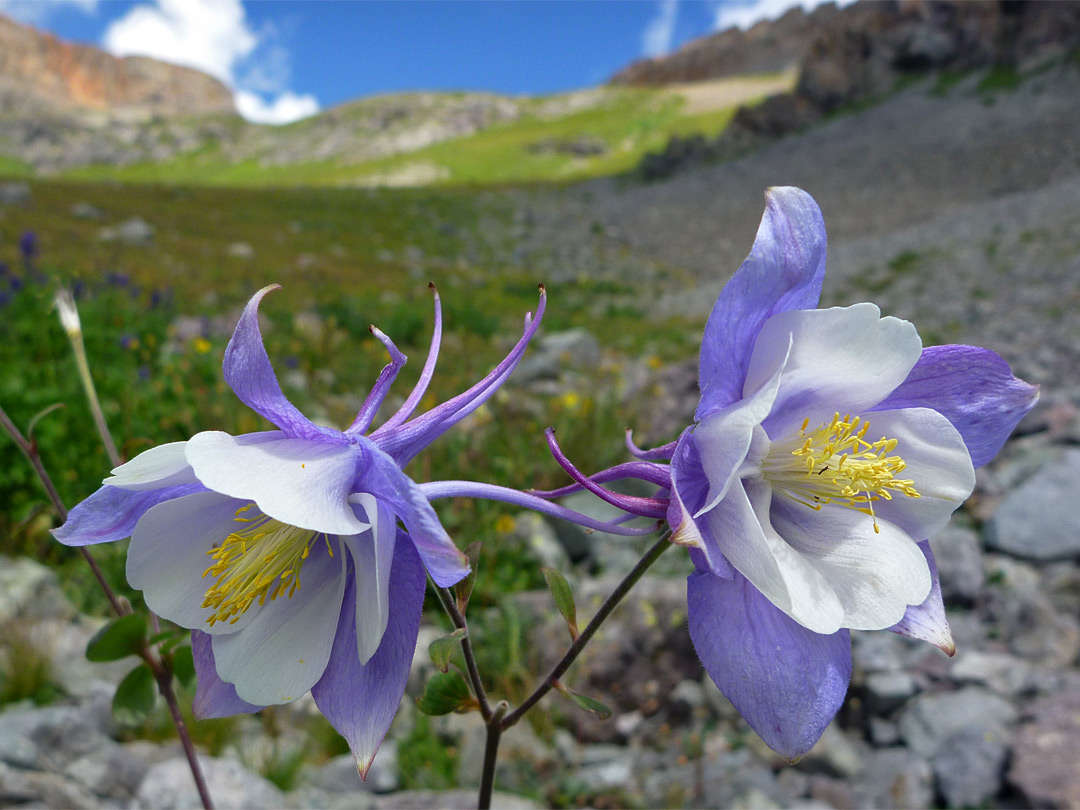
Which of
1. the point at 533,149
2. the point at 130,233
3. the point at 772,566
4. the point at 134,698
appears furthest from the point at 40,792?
the point at 533,149

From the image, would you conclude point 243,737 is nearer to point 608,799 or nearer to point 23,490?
point 608,799

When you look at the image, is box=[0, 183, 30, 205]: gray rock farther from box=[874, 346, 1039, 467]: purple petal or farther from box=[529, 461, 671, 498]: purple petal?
box=[874, 346, 1039, 467]: purple petal

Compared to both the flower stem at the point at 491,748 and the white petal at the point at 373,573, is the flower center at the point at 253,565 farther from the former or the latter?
the flower stem at the point at 491,748

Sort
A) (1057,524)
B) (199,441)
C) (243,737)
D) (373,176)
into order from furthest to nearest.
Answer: (373,176) → (1057,524) → (243,737) → (199,441)

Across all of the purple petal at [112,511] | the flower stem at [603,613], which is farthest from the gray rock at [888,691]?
the purple petal at [112,511]

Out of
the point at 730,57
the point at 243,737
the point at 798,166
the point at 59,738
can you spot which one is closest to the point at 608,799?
the point at 243,737

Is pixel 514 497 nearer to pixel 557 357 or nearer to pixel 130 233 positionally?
pixel 557 357
